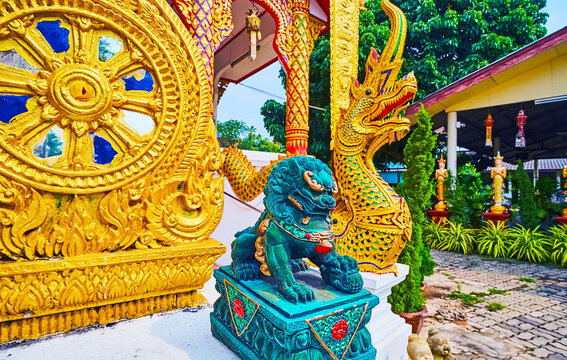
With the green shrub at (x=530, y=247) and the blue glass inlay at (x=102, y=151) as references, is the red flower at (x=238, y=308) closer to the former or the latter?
the blue glass inlay at (x=102, y=151)

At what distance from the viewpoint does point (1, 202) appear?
1537mm

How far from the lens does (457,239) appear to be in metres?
7.00

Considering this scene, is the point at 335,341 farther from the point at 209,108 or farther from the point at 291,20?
the point at 291,20

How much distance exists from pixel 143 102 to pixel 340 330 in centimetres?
169

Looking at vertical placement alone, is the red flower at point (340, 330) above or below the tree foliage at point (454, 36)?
below

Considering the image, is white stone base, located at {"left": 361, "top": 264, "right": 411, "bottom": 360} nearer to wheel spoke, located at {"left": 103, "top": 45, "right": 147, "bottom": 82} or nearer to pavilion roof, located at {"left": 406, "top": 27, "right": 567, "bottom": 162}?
wheel spoke, located at {"left": 103, "top": 45, "right": 147, "bottom": 82}

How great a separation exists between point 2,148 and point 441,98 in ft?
27.7

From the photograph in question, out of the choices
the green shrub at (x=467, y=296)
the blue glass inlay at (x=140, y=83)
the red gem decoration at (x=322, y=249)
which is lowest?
the green shrub at (x=467, y=296)

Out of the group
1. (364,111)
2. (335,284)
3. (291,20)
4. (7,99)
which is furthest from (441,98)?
(7,99)

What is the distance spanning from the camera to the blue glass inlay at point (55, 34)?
5.41 ft

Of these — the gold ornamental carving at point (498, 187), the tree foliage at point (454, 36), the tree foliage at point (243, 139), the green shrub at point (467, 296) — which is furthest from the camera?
the tree foliage at point (243, 139)

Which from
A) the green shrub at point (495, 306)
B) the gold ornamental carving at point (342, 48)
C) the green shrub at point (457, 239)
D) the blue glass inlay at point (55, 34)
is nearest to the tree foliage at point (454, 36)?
the green shrub at point (457, 239)

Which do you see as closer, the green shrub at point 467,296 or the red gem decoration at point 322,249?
the red gem decoration at point 322,249

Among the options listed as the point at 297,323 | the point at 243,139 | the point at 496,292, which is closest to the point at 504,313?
the point at 496,292
